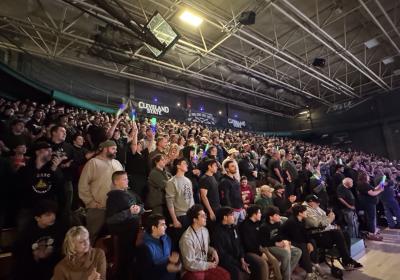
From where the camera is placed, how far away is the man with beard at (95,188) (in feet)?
8.23

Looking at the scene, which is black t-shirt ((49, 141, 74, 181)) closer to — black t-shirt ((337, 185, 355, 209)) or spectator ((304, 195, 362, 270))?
spectator ((304, 195, 362, 270))

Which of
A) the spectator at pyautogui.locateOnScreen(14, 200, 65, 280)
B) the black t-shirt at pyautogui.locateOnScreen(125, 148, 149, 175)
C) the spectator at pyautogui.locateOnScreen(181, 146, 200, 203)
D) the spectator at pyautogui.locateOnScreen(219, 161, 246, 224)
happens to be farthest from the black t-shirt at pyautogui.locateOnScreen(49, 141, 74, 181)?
the spectator at pyautogui.locateOnScreen(219, 161, 246, 224)

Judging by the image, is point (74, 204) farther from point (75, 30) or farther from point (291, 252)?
point (75, 30)

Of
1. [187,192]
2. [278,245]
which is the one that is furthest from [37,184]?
[278,245]

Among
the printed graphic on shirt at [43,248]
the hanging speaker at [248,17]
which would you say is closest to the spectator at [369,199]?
the hanging speaker at [248,17]

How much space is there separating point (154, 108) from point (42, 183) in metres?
10.2

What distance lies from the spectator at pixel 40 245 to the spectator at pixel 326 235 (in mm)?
3807

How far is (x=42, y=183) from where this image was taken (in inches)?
94.7

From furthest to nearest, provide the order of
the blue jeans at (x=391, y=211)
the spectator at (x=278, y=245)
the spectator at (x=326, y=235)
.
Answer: the blue jeans at (x=391, y=211)
the spectator at (x=326, y=235)
the spectator at (x=278, y=245)

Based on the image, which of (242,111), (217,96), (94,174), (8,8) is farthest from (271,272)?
(242,111)

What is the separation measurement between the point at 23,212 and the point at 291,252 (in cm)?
341

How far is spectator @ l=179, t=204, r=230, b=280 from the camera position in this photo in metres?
2.71

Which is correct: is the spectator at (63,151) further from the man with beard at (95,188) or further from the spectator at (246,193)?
the spectator at (246,193)

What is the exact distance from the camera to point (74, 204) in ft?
10.4
